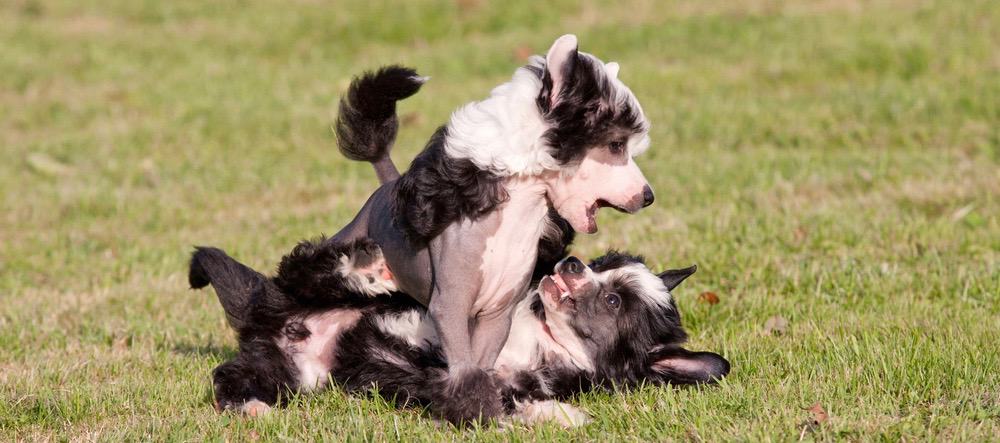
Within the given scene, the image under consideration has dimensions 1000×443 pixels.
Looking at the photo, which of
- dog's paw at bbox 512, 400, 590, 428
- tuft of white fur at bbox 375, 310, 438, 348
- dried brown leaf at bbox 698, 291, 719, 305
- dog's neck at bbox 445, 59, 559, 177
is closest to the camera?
dog's neck at bbox 445, 59, 559, 177

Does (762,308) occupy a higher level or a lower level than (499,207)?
lower

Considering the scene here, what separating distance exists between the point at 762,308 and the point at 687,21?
884cm

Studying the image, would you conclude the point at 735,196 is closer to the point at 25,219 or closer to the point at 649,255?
the point at 649,255

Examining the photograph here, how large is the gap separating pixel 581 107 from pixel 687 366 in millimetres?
1370

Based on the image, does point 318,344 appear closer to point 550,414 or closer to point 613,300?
point 550,414

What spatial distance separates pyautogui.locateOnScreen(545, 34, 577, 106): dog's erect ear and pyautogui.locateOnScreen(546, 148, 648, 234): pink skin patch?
0.26 metres

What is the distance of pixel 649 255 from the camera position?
6918 millimetres

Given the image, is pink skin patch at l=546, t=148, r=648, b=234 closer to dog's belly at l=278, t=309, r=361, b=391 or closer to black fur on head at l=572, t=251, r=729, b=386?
black fur on head at l=572, t=251, r=729, b=386

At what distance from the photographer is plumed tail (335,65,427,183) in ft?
15.4

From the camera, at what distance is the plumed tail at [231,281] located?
5066mm

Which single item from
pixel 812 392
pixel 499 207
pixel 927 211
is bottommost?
pixel 927 211

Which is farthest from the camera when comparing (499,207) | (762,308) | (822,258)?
(822,258)

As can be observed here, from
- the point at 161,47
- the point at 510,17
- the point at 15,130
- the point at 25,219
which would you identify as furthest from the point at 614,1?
the point at 25,219

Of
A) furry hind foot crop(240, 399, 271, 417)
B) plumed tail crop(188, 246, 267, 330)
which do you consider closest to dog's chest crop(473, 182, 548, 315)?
furry hind foot crop(240, 399, 271, 417)
